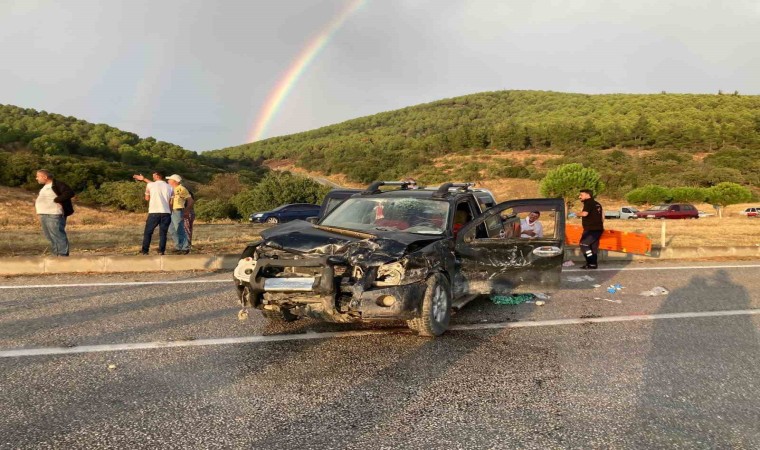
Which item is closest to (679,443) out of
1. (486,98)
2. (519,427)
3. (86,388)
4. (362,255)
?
(519,427)

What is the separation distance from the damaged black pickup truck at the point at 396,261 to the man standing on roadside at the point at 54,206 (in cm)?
563

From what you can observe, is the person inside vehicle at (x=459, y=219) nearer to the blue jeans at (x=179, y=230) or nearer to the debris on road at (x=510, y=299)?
the debris on road at (x=510, y=299)

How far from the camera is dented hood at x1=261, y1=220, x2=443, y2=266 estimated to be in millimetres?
5078

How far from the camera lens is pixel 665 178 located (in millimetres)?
60594

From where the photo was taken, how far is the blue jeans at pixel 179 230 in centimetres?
1112

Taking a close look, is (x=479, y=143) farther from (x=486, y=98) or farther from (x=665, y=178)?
(x=486, y=98)

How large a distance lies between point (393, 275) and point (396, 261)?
13cm

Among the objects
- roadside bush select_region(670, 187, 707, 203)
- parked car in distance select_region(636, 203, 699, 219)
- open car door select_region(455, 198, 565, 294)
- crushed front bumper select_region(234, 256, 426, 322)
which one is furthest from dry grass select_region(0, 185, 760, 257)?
roadside bush select_region(670, 187, 707, 203)

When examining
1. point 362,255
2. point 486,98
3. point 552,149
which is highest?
point 486,98

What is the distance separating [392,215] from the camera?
6.52m

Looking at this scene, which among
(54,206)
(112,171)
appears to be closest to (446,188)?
(54,206)

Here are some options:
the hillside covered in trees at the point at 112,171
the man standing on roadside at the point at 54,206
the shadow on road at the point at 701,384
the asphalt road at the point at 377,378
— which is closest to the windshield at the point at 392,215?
the asphalt road at the point at 377,378

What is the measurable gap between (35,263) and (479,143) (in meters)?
87.3

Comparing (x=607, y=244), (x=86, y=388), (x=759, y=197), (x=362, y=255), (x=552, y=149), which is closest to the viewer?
(x=86, y=388)
